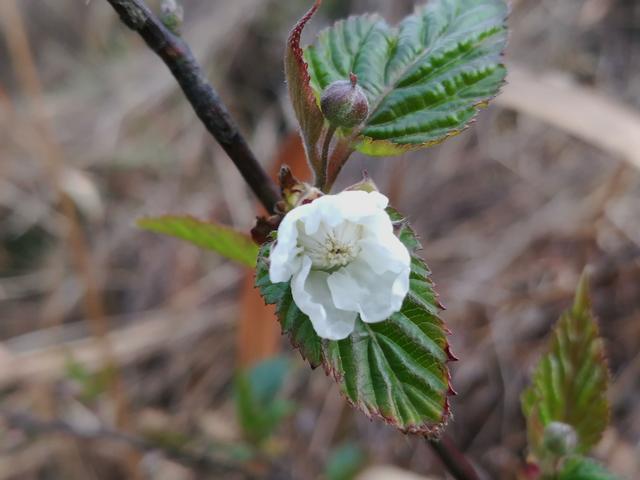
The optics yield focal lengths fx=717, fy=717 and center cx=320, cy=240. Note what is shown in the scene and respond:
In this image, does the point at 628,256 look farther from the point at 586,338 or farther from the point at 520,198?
the point at 586,338

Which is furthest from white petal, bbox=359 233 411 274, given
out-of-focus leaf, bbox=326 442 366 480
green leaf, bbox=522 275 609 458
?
out-of-focus leaf, bbox=326 442 366 480

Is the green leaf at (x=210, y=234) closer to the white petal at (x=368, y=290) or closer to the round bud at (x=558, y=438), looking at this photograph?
the white petal at (x=368, y=290)

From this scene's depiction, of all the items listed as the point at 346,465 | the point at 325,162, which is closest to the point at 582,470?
the point at 325,162

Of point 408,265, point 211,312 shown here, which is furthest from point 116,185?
point 408,265

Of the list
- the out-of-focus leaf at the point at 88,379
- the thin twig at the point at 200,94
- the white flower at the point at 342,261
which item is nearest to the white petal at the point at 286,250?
the white flower at the point at 342,261

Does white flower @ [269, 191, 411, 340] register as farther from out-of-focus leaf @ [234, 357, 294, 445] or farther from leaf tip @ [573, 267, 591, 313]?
out-of-focus leaf @ [234, 357, 294, 445]

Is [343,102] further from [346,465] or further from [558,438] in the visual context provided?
[346,465]
